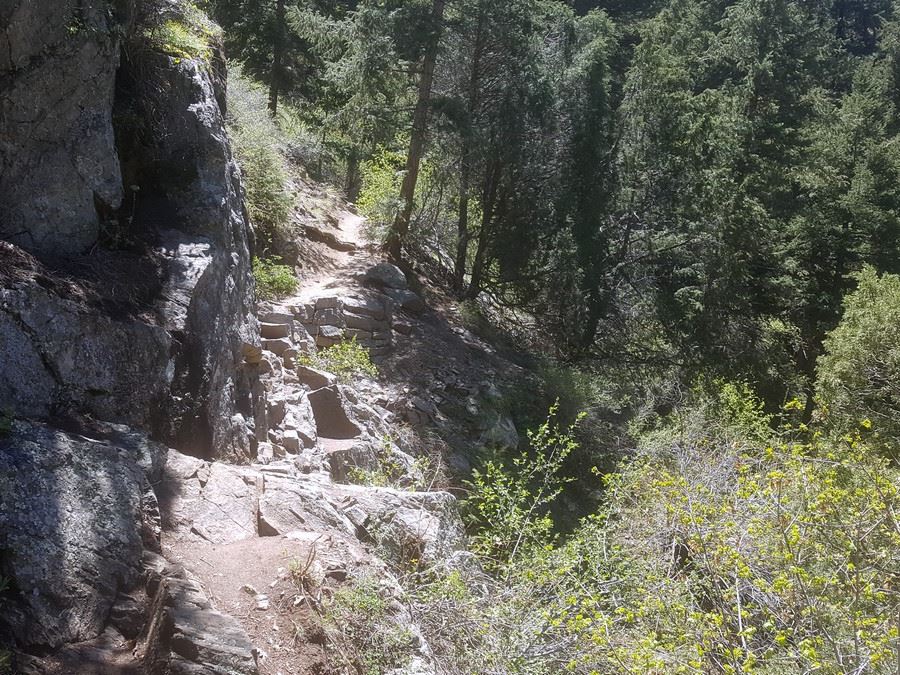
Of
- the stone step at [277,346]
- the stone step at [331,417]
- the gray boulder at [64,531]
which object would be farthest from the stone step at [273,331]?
the gray boulder at [64,531]

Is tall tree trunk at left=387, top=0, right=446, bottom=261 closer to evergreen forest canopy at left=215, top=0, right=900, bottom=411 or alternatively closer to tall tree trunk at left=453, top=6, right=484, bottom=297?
evergreen forest canopy at left=215, top=0, right=900, bottom=411

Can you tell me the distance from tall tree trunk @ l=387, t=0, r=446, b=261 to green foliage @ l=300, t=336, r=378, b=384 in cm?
395

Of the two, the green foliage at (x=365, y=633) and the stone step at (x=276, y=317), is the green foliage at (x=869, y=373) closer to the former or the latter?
the stone step at (x=276, y=317)

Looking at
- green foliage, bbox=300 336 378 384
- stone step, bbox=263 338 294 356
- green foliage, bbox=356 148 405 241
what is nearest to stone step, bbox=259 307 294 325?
stone step, bbox=263 338 294 356

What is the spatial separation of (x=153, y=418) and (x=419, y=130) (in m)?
9.85

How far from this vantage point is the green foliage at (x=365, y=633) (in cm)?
430

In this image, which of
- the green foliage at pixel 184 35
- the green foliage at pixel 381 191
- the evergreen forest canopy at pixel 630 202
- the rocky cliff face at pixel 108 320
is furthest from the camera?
the green foliage at pixel 381 191

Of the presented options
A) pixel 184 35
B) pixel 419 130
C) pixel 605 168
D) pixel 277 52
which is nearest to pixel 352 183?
pixel 277 52

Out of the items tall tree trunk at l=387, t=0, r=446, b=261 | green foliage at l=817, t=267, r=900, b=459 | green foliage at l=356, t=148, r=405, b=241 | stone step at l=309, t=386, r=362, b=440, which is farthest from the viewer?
green foliage at l=356, t=148, r=405, b=241

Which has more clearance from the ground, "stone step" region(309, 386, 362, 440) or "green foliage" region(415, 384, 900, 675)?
"green foliage" region(415, 384, 900, 675)

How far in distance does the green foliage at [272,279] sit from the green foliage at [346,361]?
1.19 meters

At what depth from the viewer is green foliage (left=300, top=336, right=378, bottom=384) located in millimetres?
10430

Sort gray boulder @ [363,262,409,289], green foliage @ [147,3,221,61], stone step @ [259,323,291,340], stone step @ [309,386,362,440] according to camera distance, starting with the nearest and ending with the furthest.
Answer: green foliage @ [147,3,221,61]
stone step @ [309,386,362,440]
stone step @ [259,323,291,340]
gray boulder @ [363,262,409,289]

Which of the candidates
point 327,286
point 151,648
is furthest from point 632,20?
point 151,648
